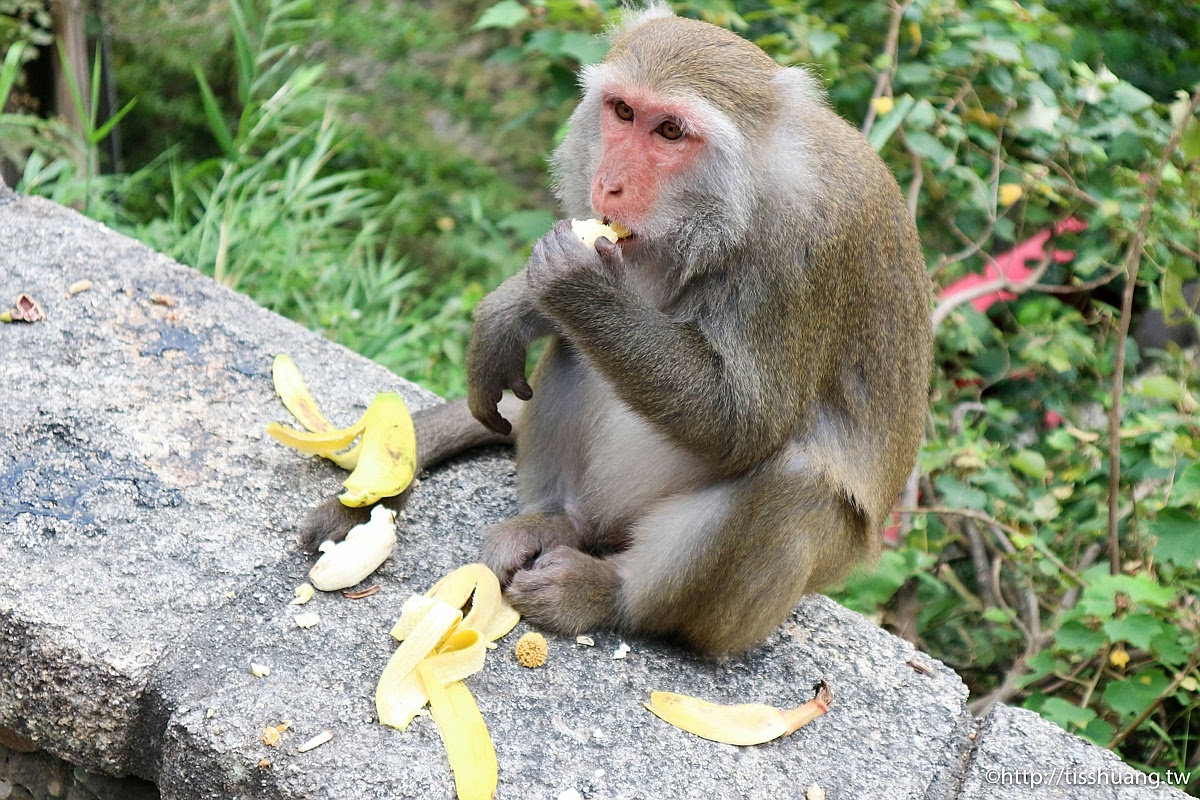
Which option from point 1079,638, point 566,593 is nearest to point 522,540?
point 566,593

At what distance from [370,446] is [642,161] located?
109cm

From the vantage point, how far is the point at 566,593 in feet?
9.24

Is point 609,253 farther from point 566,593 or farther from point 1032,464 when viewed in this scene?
point 1032,464

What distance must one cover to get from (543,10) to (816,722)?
3.30 m

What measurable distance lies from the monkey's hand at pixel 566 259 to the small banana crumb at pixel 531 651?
804mm

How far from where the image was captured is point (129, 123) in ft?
22.1

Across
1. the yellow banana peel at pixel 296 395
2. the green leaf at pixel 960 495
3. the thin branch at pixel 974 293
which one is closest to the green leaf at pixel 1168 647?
the green leaf at pixel 960 495

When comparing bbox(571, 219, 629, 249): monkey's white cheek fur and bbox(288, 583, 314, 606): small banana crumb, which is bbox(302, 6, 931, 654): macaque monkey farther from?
bbox(288, 583, 314, 606): small banana crumb

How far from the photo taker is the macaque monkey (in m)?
2.62

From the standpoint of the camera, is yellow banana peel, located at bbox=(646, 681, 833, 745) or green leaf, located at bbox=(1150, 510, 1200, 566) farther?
green leaf, located at bbox=(1150, 510, 1200, 566)

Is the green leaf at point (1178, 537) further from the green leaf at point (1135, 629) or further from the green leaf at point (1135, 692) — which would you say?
the green leaf at point (1135, 692)

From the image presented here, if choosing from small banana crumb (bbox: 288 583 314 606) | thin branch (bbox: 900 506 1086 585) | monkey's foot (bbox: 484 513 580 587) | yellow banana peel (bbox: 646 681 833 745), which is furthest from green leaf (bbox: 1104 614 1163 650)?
small banana crumb (bbox: 288 583 314 606)

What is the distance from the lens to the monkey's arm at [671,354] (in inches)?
104

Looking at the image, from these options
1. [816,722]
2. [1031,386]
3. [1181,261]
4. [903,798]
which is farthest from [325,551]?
[1031,386]
